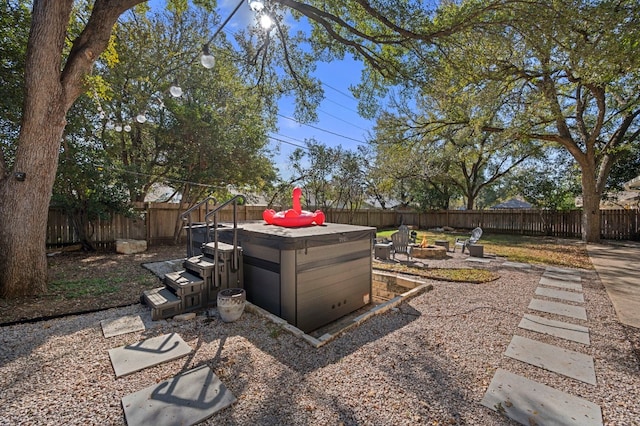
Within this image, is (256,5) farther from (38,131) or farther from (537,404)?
(537,404)

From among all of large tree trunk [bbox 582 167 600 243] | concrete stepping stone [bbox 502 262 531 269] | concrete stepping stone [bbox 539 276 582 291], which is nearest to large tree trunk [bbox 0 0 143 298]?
concrete stepping stone [bbox 539 276 582 291]

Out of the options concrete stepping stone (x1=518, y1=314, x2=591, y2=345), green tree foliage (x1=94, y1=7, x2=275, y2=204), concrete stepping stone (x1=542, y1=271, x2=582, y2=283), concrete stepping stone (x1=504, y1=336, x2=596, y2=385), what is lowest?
concrete stepping stone (x1=518, y1=314, x2=591, y2=345)

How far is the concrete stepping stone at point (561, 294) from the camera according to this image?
4.14m

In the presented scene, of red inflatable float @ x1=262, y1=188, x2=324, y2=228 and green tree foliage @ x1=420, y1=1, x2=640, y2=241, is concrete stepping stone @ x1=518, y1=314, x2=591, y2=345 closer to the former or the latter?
red inflatable float @ x1=262, y1=188, x2=324, y2=228

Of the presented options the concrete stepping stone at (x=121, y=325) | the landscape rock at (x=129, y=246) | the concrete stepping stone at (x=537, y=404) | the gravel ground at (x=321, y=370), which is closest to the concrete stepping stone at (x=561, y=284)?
the gravel ground at (x=321, y=370)

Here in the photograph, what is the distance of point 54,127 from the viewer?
3.92 metres

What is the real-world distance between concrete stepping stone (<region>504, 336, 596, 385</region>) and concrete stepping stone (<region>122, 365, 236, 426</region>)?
2.63 metres

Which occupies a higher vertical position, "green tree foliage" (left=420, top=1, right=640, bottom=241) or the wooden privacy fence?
"green tree foliage" (left=420, top=1, right=640, bottom=241)

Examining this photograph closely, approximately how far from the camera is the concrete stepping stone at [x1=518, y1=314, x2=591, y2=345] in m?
2.93

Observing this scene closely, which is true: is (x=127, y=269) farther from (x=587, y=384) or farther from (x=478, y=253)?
(x=478, y=253)

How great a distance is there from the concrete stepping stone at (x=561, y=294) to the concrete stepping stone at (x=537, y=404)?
2.97 metres

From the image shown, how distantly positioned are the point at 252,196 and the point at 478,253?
381 inches

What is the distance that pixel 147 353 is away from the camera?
2443 mm

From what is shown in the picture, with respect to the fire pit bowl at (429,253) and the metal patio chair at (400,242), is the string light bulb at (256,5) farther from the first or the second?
the fire pit bowl at (429,253)
